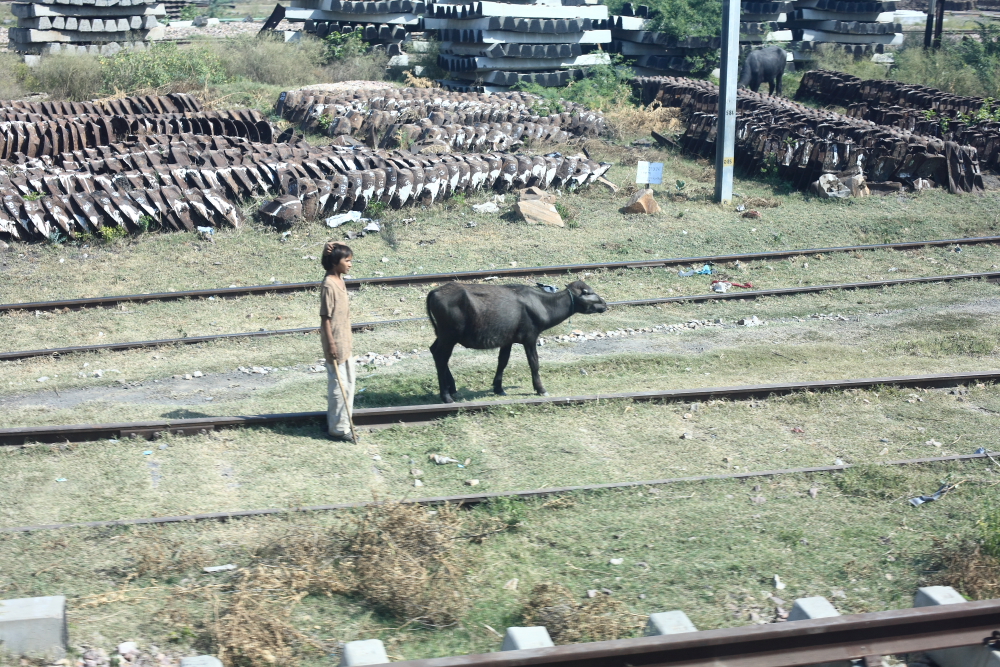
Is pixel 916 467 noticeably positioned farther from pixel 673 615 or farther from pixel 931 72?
pixel 931 72

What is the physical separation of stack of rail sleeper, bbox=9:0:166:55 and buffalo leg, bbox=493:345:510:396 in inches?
1194

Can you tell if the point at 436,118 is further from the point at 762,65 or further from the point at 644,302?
the point at 762,65

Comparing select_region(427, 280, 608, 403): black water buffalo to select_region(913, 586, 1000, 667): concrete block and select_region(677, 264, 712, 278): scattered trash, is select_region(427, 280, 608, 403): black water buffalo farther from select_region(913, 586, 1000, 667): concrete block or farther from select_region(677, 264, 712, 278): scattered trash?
select_region(677, 264, 712, 278): scattered trash

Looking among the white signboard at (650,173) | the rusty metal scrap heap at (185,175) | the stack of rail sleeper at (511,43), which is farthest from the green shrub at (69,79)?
the white signboard at (650,173)

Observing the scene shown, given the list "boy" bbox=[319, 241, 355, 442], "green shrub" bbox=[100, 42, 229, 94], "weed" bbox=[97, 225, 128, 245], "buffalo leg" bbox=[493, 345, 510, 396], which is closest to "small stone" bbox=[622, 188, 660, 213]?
"buffalo leg" bbox=[493, 345, 510, 396]

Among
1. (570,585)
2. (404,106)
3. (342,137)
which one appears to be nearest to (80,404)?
(570,585)

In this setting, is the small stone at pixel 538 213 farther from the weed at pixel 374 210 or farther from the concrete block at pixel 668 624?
the concrete block at pixel 668 624

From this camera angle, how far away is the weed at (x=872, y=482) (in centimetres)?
711

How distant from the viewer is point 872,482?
725 centimetres

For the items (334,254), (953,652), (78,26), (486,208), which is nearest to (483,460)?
(334,254)

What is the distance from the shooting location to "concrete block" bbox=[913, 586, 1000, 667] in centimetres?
481

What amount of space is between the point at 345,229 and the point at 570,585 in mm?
10930

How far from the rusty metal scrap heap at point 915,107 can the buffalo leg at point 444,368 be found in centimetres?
1675

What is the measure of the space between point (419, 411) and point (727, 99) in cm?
1152
